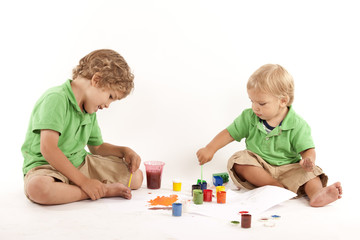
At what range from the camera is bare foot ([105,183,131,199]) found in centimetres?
240

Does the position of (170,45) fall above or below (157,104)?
above

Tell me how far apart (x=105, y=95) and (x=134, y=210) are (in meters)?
0.58

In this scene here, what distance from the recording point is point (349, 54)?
321 cm

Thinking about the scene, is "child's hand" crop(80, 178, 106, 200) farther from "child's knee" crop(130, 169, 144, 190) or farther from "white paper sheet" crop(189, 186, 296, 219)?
"white paper sheet" crop(189, 186, 296, 219)

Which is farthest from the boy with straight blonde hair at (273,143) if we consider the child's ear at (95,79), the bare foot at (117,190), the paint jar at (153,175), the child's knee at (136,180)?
the child's ear at (95,79)

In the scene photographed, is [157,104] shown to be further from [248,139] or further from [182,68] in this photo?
[248,139]

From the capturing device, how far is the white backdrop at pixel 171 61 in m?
3.08

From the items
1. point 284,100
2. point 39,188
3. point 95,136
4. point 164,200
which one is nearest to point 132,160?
point 95,136

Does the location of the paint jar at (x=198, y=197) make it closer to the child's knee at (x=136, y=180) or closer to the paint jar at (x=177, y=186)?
the paint jar at (x=177, y=186)

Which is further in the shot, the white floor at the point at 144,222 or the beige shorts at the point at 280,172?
the beige shorts at the point at 280,172

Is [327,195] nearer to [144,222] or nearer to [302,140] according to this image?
[302,140]

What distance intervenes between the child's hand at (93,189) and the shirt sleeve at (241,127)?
86 cm

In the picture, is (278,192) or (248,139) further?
(248,139)

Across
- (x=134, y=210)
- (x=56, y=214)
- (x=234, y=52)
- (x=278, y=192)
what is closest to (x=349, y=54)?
(x=234, y=52)
